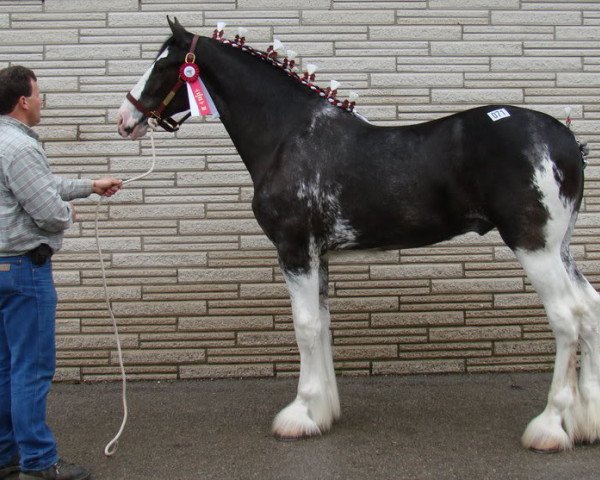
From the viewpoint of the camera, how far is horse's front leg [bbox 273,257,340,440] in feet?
11.5

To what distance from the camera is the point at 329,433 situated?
142 inches

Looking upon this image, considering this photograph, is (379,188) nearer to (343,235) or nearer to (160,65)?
(343,235)

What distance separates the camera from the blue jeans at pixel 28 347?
2.88m

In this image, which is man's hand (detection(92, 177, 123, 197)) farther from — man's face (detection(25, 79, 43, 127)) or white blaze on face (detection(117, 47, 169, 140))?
white blaze on face (detection(117, 47, 169, 140))

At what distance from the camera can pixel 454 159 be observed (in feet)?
10.8

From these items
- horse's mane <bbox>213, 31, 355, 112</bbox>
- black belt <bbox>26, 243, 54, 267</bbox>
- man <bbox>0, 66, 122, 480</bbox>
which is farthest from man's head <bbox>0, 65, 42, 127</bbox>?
horse's mane <bbox>213, 31, 355, 112</bbox>

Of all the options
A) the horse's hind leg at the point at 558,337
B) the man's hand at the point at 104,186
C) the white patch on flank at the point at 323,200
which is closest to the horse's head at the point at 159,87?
the man's hand at the point at 104,186

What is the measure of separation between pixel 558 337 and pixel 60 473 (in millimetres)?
2479

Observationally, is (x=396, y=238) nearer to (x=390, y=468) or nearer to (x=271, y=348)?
(x=390, y=468)

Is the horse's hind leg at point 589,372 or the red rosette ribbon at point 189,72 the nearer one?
the horse's hind leg at point 589,372

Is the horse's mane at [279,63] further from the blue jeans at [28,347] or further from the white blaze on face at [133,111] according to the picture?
the blue jeans at [28,347]

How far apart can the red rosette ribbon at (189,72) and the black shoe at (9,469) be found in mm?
2151

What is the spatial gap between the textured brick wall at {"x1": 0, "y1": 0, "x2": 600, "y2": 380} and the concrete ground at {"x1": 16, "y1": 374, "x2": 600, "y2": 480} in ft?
0.82

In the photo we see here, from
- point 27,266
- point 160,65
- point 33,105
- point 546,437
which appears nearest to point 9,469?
point 27,266
